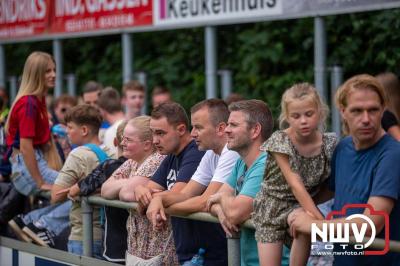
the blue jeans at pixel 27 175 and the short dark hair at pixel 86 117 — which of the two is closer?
the short dark hair at pixel 86 117

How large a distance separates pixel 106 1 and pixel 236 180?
24.5 feet

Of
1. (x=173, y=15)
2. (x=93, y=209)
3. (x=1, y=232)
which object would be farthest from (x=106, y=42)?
(x=93, y=209)

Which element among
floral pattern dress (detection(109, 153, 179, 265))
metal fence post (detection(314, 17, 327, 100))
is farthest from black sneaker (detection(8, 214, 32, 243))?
metal fence post (detection(314, 17, 327, 100))

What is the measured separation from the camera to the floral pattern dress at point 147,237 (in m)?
5.74

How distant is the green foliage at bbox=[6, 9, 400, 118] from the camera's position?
39.4ft

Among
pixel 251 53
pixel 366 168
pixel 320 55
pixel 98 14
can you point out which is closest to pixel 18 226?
pixel 320 55

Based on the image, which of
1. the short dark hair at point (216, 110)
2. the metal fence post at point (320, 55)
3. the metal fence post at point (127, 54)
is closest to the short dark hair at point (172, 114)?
the short dark hair at point (216, 110)

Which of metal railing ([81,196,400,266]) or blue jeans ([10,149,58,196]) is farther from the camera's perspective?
blue jeans ([10,149,58,196])

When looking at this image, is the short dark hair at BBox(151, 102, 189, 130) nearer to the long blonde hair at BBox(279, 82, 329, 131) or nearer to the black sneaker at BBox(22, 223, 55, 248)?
the long blonde hair at BBox(279, 82, 329, 131)

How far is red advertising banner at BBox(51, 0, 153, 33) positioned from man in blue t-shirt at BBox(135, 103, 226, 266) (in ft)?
19.1

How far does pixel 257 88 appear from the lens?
13836 mm

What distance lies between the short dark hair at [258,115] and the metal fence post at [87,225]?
4.92 feet

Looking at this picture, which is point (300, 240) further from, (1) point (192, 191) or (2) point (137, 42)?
(2) point (137, 42)

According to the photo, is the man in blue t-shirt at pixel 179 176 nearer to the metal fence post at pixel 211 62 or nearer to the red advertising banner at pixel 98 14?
the metal fence post at pixel 211 62
